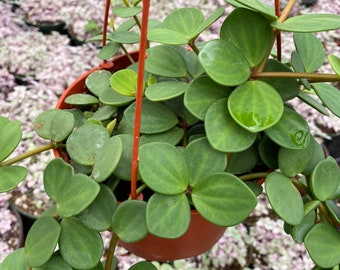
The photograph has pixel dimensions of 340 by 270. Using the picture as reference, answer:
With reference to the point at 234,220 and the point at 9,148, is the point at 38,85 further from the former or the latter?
the point at 234,220

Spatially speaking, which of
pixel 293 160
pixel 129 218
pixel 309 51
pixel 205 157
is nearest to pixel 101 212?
pixel 129 218

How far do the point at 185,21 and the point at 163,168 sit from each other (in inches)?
9.9

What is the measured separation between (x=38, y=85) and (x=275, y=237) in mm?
992

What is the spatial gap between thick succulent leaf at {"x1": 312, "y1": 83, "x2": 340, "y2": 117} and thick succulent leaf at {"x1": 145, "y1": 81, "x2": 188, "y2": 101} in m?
0.17

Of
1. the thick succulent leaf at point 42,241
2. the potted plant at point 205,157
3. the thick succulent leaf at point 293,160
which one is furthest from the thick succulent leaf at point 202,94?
the thick succulent leaf at point 42,241

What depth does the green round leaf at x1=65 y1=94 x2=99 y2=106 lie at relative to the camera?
0.68m

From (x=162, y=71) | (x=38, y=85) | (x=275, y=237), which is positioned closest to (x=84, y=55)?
(x=38, y=85)

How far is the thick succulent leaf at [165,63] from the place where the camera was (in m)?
0.59

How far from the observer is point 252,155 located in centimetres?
56

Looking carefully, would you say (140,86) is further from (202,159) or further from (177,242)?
(177,242)

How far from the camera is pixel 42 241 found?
50 cm

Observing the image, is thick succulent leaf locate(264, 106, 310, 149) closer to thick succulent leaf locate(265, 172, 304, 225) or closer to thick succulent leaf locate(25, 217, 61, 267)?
thick succulent leaf locate(265, 172, 304, 225)

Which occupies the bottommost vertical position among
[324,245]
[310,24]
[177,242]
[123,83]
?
[177,242]

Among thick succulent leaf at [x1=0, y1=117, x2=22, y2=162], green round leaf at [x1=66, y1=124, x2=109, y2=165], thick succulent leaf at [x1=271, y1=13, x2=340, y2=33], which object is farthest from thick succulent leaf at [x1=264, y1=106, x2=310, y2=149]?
thick succulent leaf at [x1=0, y1=117, x2=22, y2=162]
